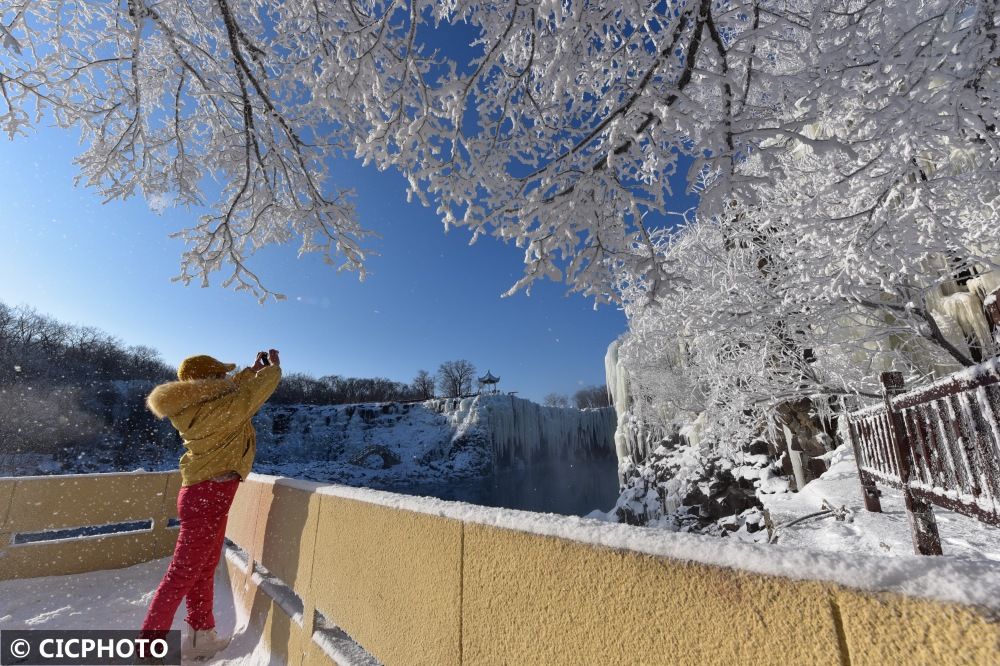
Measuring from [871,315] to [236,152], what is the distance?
26.3 ft

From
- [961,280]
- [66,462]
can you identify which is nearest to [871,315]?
[961,280]

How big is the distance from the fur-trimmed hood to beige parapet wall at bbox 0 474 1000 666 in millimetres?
1305

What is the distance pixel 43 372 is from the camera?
37000mm

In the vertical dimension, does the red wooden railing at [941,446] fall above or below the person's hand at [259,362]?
below

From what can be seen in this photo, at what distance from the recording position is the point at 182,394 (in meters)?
2.99

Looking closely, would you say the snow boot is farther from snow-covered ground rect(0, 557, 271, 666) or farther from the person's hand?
the person's hand

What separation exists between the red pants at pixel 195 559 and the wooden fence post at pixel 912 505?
4.96 metres

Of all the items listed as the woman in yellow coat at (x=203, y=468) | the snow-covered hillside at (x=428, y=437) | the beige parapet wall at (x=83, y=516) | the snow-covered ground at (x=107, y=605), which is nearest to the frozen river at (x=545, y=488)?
the snow-covered hillside at (x=428, y=437)

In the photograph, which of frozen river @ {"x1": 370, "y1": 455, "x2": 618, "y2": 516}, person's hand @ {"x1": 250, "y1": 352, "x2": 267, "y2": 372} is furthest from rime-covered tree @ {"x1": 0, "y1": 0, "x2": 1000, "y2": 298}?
frozen river @ {"x1": 370, "y1": 455, "x2": 618, "y2": 516}

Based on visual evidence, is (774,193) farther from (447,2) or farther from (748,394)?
(447,2)

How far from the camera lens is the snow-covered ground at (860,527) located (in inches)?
129
